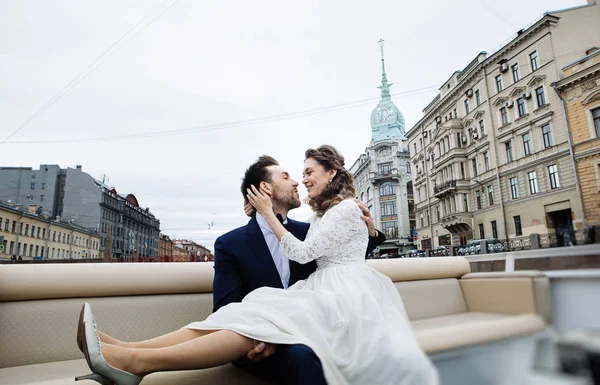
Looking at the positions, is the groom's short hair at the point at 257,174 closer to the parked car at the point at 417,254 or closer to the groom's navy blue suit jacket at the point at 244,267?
the groom's navy blue suit jacket at the point at 244,267

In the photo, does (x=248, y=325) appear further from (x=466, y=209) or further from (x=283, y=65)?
(x=283, y=65)

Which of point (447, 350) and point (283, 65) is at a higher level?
point (283, 65)

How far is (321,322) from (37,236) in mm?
29516

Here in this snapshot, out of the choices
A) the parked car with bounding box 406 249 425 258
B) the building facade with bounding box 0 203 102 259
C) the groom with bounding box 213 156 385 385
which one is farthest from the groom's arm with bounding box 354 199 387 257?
the building facade with bounding box 0 203 102 259

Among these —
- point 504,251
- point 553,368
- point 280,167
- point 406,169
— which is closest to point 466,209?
point 280,167

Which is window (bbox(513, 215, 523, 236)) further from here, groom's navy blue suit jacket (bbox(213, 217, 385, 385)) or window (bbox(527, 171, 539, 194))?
groom's navy blue suit jacket (bbox(213, 217, 385, 385))

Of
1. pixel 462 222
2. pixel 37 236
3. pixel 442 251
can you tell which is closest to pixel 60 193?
pixel 37 236

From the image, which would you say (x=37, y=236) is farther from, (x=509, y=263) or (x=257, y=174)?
(x=509, y=263)

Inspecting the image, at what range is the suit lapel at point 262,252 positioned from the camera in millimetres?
994

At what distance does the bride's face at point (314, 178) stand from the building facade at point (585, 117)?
0.52 meters

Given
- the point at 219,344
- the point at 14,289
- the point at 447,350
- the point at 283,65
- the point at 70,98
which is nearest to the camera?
the point at 447,350

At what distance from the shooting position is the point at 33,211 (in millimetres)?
22875

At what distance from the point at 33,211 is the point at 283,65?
2743 centimetres

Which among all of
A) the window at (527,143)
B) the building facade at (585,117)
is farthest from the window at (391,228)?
the building facade at (585,117)
